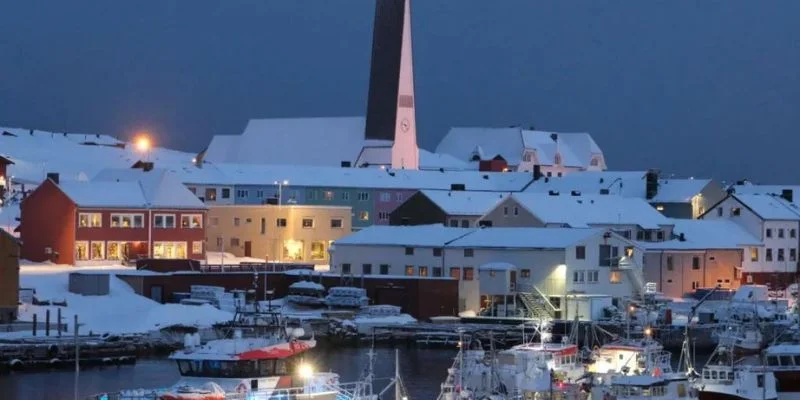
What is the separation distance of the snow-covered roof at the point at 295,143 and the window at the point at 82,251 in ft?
97.4

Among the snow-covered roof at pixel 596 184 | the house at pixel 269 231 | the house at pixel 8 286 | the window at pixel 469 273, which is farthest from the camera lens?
the snow-covered roof at pixel 596 184

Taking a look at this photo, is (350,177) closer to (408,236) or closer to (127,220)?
(127,220)

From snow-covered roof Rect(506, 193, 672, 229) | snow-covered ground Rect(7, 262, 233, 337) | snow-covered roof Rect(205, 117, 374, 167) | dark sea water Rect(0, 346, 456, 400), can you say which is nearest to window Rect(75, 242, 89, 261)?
snow-covered ground Rect(7, 262, 233, 337)

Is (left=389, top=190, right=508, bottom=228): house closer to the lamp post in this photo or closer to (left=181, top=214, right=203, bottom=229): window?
the lamp post

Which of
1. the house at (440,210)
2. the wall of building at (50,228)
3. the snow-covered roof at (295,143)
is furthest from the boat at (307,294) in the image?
the snow-covered roof at (295,143)

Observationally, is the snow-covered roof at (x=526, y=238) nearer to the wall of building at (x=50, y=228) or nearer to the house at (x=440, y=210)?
the house at (x=440, y=210)

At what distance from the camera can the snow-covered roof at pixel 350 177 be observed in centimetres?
6956

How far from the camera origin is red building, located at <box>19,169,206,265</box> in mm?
55500

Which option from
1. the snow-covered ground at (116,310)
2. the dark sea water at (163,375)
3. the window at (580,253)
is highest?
the window at (580,253)

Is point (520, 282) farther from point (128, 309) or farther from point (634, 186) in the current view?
point (634, 186)

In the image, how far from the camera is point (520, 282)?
165ft

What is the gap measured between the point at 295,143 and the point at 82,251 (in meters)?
32.6

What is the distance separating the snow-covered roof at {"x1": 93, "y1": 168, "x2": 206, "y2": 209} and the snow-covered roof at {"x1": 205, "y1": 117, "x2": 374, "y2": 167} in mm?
24428

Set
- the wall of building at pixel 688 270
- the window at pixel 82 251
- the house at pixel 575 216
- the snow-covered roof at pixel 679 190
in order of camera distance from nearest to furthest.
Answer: the window at pixel 82 251
the wall of building at pixel 688 270
the house at pixel 575 216
the snow-covered roof at pixel 679 190
